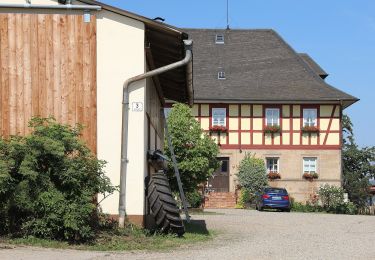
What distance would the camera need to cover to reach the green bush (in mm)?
12148

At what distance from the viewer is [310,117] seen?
154 feet

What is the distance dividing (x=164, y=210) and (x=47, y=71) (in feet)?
12.6

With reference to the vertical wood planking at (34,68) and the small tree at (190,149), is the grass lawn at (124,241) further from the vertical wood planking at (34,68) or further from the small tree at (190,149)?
the small tree at (190,149)

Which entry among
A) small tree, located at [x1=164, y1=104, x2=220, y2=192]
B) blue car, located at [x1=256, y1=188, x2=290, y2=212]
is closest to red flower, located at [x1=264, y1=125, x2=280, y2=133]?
blue car, located at [x1=256, y1=188, x2=290, y2=212]

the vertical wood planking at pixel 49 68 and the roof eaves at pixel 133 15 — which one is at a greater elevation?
the roof eaves at pixel 133 15

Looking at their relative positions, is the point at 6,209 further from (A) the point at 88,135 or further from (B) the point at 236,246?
(B) the point at 236,246

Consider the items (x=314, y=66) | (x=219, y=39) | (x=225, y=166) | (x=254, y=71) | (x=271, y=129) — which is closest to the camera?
(x=271, y=129)

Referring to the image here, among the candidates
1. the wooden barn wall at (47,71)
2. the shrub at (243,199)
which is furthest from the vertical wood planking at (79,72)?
the shrub at (243,199)

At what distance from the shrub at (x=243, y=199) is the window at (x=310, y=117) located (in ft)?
21.0

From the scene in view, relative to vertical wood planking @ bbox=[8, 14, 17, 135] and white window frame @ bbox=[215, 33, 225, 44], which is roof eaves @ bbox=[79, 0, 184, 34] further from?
white window frame @ bbox=[215, 33, 225, 44]

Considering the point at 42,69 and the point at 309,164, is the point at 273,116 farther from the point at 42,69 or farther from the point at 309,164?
the point at 42,69

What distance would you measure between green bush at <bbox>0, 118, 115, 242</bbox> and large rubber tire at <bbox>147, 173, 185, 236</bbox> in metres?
1.44

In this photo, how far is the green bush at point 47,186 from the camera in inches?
478

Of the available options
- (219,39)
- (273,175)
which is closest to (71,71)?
(273,175)
